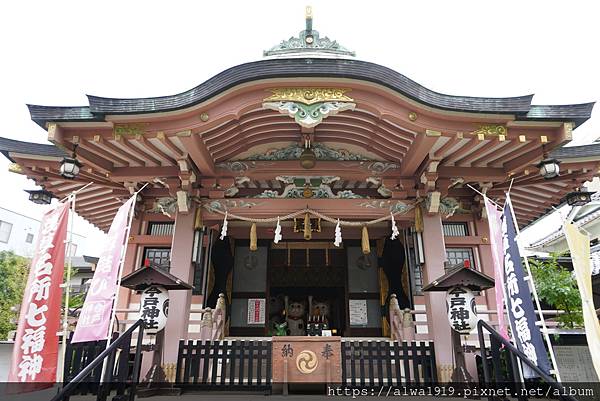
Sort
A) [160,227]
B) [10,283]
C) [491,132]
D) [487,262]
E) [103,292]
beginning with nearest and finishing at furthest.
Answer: [103,292] < [491,132] < [487,262] < [160,227] < [10,283]

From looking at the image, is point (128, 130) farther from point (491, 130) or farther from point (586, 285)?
point (586, 285)

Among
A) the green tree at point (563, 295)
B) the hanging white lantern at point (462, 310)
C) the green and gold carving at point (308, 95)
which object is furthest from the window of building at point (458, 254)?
the green and gold carving at point (308, 95)

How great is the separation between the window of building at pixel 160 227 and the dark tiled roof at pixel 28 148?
2.62 meters

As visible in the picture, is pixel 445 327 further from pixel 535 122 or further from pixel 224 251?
pixel 224 251

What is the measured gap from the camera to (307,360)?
6820mm

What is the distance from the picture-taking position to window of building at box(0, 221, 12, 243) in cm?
3262

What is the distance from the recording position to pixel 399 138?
25.0 feet

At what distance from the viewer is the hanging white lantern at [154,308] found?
22.6 ft

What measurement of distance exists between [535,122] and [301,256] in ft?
27.4

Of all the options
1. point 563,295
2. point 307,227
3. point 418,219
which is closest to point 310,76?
point 307,227

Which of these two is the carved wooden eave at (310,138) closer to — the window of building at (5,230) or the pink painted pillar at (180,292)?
the pink painted pillar at (180,292)

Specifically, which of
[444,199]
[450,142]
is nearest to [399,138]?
[450,142]

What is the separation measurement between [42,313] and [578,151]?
33.2ft

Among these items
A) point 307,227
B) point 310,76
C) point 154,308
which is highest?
point 310,76
